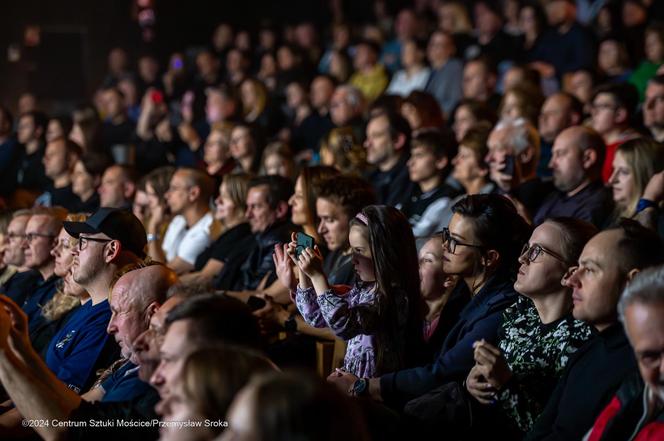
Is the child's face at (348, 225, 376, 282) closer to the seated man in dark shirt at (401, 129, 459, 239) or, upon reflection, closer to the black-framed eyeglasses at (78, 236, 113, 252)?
the black-framed eyeglasses at (78, 236, 113, 252)

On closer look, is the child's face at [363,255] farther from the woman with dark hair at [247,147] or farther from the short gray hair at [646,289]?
the woman with dark hair at [247,147]

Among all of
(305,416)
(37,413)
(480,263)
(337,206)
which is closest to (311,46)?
(337,206)

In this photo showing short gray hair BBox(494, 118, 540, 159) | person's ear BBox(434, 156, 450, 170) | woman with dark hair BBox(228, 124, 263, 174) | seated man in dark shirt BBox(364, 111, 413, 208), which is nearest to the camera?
short gray hair BBox(494, 118, 540, 159)

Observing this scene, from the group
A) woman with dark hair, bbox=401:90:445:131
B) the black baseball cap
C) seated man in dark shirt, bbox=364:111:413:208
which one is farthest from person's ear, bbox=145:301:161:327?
woman with dark hair, bbox=401:90:445:131

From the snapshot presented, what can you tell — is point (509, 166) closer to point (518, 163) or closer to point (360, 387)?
point (518, 163)

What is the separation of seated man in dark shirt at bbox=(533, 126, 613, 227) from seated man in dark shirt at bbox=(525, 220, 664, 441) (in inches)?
85.8

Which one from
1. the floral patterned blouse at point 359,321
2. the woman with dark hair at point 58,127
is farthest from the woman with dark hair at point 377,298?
the woman with dark hair at point 58,127

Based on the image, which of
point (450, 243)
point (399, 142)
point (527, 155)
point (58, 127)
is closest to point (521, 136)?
point (527, 155)

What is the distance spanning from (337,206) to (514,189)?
119 centimetres

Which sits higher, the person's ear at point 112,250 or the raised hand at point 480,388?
the person's ear at point 112,250

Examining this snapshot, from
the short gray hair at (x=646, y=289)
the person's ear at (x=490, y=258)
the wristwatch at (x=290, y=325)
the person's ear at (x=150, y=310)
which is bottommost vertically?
the wristwatch at (x=290, y=325)

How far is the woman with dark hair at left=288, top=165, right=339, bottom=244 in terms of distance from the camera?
494cm

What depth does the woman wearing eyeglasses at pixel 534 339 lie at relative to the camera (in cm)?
299

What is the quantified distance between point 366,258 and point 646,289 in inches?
56.5
